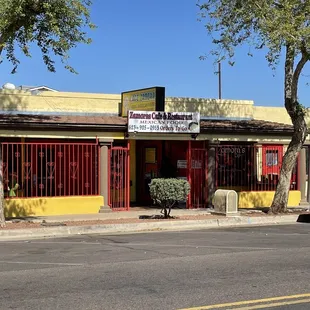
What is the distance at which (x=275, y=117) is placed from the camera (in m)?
23.3

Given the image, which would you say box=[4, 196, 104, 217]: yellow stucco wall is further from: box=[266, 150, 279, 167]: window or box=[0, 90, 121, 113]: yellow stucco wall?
box=[266, 150, 279, 167]: window

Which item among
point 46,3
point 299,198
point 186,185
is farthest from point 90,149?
point 299,198

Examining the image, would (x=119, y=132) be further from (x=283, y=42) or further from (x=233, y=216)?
(x=283, y=42)

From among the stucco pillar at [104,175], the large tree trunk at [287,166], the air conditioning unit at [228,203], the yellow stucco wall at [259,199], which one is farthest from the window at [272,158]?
the stucco pillar at [104,175]

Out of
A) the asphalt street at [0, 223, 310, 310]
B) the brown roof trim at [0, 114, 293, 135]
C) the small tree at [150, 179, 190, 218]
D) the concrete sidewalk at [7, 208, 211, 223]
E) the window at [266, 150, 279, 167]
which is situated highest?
the brown roof trim at [0, 114, 293, 135]

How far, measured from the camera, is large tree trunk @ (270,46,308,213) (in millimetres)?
Answer: 16125

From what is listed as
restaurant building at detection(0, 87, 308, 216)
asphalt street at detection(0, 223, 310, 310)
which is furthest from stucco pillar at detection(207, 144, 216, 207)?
asphalt street at detection(0, 223, 310, 310)

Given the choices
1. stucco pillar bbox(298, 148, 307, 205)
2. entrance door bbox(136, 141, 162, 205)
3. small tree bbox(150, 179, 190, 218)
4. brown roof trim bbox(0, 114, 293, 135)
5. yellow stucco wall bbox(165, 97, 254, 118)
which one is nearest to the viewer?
small tree bbox(150, 179, 190, 218)

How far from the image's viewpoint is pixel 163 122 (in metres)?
17.3

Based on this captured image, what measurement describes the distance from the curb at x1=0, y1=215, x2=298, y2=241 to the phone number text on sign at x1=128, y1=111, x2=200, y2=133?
12.1ft

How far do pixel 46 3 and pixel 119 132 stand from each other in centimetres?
610

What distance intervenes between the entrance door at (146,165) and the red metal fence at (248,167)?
2.50m

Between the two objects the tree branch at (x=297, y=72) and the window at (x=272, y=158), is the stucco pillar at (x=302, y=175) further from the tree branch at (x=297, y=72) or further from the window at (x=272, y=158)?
the tree branch at (x=297, y=72)

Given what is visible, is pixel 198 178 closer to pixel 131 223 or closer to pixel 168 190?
pixel 168 190
